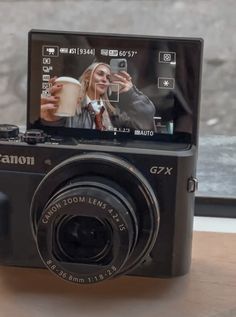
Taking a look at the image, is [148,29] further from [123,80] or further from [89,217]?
[89,217]

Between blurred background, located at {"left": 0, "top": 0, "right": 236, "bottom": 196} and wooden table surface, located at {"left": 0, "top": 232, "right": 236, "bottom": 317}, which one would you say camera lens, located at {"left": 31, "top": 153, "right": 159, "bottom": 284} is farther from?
blurred background, located at {"left": 0, "top": 0, "right": 236, "bottom": 196}

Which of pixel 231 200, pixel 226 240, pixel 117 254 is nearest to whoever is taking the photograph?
pixel 117 254

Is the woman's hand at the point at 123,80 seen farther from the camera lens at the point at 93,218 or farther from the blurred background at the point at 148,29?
the blurred background at the point at 148,29

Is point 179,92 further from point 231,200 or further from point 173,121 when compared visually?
point 231,200

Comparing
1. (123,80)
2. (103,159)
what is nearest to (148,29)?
(123,80)

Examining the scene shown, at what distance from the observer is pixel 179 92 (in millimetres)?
826

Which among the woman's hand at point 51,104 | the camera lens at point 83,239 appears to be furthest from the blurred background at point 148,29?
the camera lens at point 83,239

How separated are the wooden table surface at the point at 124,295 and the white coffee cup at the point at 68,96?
0.18m

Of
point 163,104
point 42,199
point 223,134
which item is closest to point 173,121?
point 163,104

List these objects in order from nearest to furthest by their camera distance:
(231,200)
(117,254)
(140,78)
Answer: (117,254), (140,78), (231,200)

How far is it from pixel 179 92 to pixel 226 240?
0.22 metres

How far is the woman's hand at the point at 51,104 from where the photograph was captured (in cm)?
85

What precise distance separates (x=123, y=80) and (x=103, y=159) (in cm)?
12

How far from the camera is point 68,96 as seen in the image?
0.84 metres
